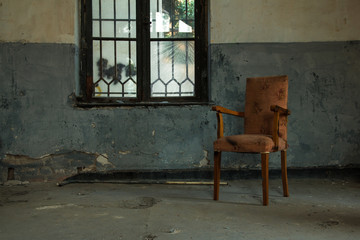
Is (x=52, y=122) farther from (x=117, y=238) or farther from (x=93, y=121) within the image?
(x=117, y=238)

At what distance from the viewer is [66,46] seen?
139 inches

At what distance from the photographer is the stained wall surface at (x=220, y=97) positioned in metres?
3.51

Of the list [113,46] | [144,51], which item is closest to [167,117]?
[144,51]

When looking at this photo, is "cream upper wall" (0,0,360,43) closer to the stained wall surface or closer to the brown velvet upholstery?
the stained wall surface

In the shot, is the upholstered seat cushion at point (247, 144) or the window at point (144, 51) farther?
the window at point (144, 51)

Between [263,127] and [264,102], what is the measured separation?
23cm

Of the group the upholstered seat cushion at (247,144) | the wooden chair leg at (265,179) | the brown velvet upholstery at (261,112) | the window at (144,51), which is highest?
the window at (144,51)

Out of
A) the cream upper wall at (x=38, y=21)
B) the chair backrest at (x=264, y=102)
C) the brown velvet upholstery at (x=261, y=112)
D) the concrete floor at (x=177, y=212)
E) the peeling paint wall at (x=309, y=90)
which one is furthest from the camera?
the peeling paint wall at (x=309, y=90)

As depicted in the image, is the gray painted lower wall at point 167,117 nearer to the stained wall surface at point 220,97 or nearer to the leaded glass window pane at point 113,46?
the stained wall surface at point 220,97

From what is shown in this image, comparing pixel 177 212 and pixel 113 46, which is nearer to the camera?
pixel 177 212

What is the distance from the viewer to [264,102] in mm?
2998

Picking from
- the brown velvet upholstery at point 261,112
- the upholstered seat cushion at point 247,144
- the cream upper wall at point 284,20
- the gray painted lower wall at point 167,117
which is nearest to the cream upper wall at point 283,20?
the cream upper wall at point 284,20

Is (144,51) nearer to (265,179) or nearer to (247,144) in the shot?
(247,144)

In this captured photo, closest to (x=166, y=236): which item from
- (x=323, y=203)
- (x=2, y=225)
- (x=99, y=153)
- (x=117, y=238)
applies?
(x=117, y=238)
